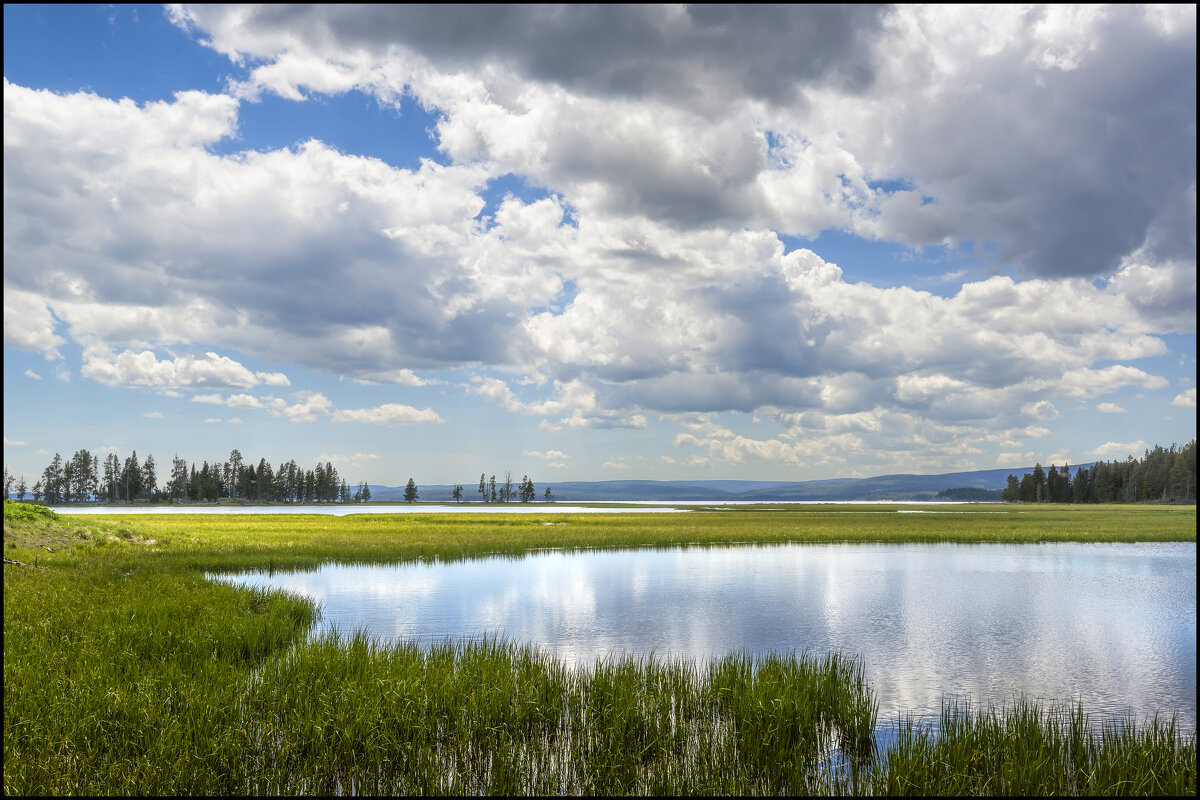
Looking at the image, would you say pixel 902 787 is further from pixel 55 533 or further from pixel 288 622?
pixel 55 533

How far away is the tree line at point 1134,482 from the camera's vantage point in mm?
156000

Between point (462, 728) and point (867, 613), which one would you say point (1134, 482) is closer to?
point (867, 613)

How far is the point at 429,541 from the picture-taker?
57.0 m

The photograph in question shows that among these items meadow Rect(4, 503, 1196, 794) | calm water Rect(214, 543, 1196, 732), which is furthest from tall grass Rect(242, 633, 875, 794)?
calm water Rect(214, 543, 1196, 732)

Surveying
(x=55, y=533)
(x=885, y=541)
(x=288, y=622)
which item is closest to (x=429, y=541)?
(x=55, y=533)

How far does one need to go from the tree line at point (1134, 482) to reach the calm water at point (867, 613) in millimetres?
138914

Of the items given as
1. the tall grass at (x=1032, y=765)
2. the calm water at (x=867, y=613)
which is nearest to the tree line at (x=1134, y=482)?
the calm water at (x=867, y=613)

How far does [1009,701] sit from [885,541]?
4870 centimetres

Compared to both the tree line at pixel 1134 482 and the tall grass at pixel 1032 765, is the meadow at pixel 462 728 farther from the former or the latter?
the tree line at pixel 1134 482

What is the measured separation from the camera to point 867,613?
28.5 m

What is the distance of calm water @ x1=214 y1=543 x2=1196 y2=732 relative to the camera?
63.5 feet

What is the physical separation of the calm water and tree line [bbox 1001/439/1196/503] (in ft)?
456

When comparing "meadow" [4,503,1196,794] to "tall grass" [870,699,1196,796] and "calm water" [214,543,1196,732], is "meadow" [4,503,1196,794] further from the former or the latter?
"calm water" [214,543,1196,732]

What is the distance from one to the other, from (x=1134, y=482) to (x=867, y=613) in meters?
192
